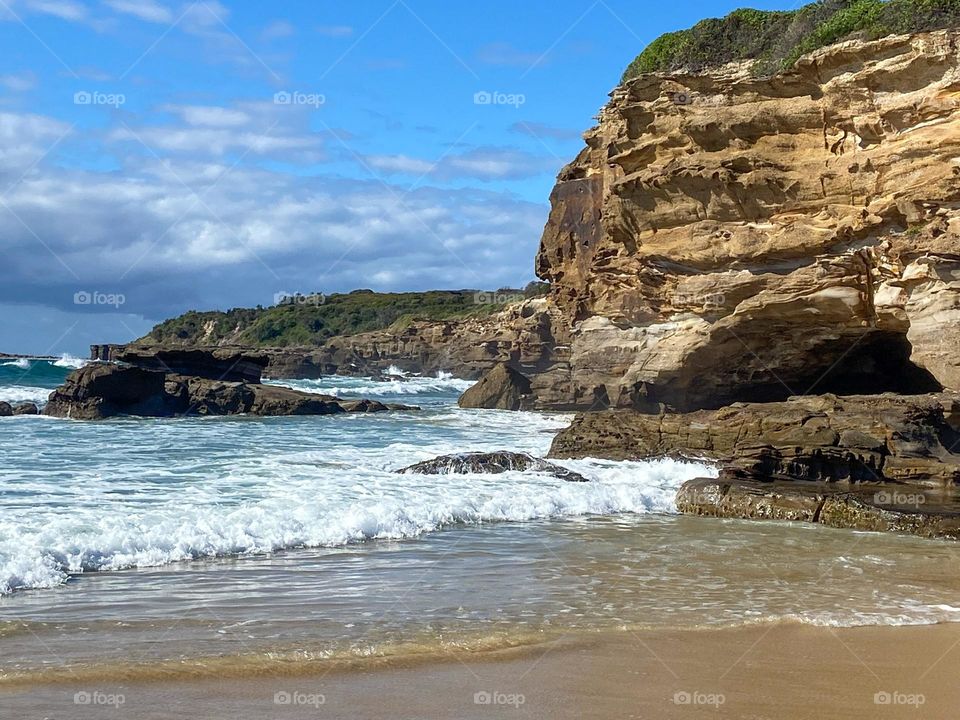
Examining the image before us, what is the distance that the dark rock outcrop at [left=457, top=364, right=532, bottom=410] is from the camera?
3092 centimetres

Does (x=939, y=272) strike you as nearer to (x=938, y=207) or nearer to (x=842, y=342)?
(x=938, y=207)

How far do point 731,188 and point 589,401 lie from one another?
9.32 meters

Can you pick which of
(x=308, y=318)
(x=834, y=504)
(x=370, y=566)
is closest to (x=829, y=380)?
(x=834, y=504)

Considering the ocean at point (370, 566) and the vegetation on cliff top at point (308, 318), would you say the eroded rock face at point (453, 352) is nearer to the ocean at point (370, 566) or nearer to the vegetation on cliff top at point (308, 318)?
the vegetation on cliff top at point (308, 318)

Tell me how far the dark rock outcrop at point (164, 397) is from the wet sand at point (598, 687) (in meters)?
21.7

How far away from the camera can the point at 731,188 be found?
18484 millimetres

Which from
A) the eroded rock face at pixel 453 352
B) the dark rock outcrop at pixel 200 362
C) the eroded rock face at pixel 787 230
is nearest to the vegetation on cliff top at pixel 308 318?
the eroded rock face at pixel 453 352

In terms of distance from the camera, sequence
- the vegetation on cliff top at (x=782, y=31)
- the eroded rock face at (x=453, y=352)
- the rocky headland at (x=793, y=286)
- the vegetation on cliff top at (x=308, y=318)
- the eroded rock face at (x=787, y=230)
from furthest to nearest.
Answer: the vegetation on cliff top at (x=308, y=318), the eroded rock face at (x=453, y=352), the vegetation on cliff top at (x=782, y=31), the eroded rock face at (x=787, y=230), the rocky headland at (x=793, y=286)

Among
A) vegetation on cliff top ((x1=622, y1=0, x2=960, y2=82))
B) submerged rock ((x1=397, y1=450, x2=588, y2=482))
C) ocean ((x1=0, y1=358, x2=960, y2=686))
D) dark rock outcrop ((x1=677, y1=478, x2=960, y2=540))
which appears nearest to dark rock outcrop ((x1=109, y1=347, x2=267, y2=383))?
ocean ((x1=0, y1=358, x2=960, y2=686))

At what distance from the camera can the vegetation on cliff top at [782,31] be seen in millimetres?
18062

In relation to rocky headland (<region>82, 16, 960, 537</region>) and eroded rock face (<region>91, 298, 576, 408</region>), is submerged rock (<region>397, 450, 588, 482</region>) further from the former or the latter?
eroded rock face (<region>91, 298, 576, 408</region>)

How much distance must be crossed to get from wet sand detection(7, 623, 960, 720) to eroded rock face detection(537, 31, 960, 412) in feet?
33.2

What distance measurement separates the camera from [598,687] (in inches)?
213

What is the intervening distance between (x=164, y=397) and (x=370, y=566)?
68.3ft
